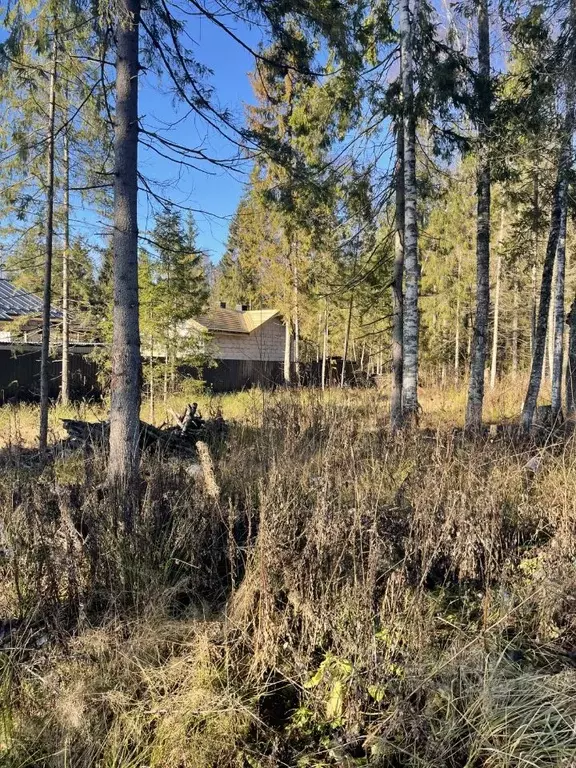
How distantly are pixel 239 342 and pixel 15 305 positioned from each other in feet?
35.1

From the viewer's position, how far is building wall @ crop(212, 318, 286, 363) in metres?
24.4

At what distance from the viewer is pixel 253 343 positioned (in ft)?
84.5

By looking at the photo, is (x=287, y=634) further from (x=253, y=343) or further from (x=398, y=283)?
(x=253, y=343)

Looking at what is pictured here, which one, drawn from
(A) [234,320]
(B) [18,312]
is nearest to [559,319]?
(B) [18,312]

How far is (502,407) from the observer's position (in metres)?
12.0

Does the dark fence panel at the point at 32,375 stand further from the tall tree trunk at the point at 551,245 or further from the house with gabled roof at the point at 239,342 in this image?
the tall tree trunk at the point at 551,245

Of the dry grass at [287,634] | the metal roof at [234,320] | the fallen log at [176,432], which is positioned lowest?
the dry grass at [287,634]

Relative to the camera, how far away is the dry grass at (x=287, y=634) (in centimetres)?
184

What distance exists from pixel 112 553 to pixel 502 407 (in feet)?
36.8

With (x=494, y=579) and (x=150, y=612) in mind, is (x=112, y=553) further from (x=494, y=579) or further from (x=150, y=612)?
(x=494, y=579)

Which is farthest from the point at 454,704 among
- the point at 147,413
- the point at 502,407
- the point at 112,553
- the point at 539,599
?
the point at 147,413

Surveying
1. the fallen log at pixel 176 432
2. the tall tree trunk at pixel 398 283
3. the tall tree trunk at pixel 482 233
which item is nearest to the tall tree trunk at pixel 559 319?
the tall tree trunk at pixel 482 233

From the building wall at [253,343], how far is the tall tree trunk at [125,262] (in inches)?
720

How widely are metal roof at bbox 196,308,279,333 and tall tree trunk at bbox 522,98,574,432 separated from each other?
1728cm
